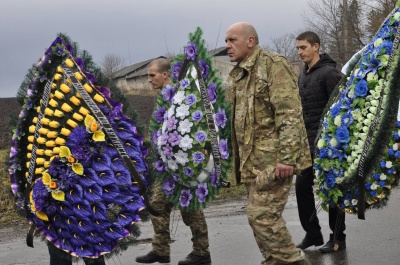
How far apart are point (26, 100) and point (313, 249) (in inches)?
138

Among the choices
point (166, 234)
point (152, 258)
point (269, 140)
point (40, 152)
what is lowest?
point (152, 258)

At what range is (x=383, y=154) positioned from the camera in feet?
17.2

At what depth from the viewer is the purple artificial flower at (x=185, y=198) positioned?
6.01m

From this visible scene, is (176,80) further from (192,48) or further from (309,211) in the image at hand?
(309,211)

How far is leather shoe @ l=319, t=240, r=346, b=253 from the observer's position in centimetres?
650

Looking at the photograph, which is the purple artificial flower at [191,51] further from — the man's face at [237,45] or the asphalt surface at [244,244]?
the asphalt surface at [244,244]

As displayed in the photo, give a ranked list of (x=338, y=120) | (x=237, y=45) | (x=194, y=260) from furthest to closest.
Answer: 1. (x=194, y=260)
2. (x=338, y=120)
3. (x=237, y=45)

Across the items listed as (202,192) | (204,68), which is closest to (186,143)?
(202,192)

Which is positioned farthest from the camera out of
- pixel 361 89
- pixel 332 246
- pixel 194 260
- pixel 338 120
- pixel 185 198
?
pixel 332 246

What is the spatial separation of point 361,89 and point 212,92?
1349 mm

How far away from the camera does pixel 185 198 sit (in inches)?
238

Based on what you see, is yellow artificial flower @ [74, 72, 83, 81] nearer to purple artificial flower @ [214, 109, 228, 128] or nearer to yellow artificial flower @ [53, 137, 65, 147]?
yellow artificial flower @ [53, 137, 65, 147]

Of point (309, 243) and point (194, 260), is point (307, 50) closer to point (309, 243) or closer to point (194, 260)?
point (309, 243)

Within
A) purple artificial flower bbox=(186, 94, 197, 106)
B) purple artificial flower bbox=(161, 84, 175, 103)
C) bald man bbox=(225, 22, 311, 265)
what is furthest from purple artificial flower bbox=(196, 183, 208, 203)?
purple artificial flower bbox=(161, 84, 175, 103)
